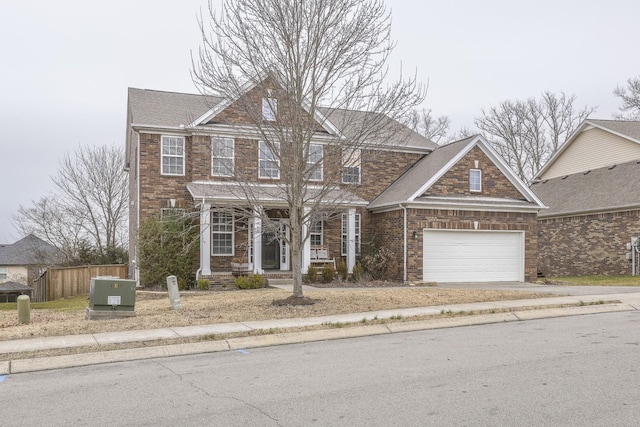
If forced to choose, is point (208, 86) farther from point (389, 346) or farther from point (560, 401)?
point (560, 401)

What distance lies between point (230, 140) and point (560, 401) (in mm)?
16501

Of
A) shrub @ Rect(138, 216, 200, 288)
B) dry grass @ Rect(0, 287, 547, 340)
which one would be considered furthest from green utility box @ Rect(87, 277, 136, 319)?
shrub @ Rect(138, 216, 200, 288)

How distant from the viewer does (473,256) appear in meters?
21.5

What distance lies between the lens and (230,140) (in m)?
20.6

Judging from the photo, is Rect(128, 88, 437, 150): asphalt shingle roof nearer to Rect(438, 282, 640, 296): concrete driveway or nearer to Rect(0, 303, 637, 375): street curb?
Rect(438, 282, 640, 296): concrete driveway

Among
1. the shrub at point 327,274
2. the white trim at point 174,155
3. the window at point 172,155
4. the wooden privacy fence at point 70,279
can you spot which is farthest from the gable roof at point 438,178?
the wooden privacy fence at point 70,279

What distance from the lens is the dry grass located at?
35.1ft

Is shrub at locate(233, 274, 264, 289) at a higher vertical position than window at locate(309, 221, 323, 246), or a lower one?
lower

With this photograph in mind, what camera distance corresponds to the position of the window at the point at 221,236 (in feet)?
69.6

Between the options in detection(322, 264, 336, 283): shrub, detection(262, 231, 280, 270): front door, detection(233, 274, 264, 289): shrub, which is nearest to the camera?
detection(233, 274, 264, 289): shrub

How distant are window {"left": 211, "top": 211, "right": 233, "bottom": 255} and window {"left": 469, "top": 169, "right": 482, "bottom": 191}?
9.05 metres

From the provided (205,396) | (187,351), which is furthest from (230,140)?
(205,396)

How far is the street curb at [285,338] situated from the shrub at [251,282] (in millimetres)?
8384

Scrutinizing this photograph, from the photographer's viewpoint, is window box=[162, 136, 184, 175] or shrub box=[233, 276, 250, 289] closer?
shrub box=[233, 276, 250, 289]
